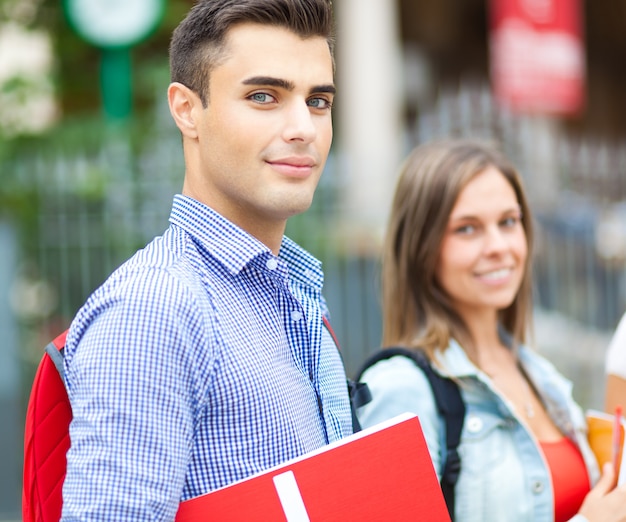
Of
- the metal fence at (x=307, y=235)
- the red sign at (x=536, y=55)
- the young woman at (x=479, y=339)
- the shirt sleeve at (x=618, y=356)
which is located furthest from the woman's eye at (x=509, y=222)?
the red sign at (x=536, y=55)

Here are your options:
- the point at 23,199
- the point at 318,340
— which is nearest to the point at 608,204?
the point at 23,199

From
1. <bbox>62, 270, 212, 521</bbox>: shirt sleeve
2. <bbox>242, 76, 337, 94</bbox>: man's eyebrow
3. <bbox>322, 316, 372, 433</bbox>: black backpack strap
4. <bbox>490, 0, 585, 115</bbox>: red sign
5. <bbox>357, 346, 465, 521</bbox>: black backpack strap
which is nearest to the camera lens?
<bbox>62, 270, 212, 521</bbox>: shirt sleeve

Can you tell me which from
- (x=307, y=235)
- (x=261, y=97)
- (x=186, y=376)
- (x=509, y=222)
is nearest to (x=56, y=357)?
(x=186, y=376)

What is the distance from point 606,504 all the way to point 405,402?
52 cm

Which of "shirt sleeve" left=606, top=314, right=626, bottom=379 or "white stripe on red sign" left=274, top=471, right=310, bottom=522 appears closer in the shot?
"white stripe on red sign" left=274, top=471, right=310, bottom=522

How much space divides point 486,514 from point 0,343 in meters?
4.42

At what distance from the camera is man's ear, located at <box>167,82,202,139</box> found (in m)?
1.64

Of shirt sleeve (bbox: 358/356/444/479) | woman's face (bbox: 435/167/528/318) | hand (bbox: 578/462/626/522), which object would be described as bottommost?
hand (bbox: 578/462/626/522)

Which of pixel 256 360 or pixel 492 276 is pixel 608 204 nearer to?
Result: pixel 492 276

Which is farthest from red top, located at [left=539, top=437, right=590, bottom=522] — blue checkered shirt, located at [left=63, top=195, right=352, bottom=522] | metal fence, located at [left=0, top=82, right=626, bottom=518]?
metal fence, located at [left=0, top=82, right=626, bottom=518]

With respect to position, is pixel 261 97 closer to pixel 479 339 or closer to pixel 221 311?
pixel 221 311

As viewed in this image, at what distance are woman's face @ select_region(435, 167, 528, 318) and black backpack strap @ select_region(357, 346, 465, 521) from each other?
0.30m

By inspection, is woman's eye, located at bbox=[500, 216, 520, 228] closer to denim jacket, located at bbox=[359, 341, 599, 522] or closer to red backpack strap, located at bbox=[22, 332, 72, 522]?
denim jacket, located at bbox=[359, 341, 599, 522]

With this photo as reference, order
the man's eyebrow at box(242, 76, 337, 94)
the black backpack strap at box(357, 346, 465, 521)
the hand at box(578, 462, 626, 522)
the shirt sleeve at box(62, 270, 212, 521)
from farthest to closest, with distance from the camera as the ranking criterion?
1. the black backpack strap at box(357, 346, 465, 521)
2. the hand at box(578, 462, 626, 522)
3. the man's eyebrow at box(242, 76, 337, 94)
4. the shirt sleeve at box(62, 270, 212, 521)
